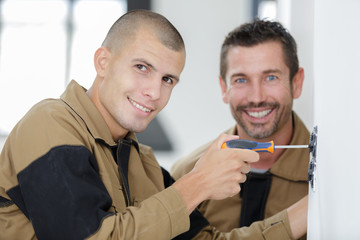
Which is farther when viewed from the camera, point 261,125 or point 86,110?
point 261,125

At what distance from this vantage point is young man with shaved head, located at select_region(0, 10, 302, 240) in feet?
3.22

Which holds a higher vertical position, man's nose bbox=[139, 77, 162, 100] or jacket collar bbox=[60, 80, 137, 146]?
man's nose bbox=[139, 77, 162, 100]

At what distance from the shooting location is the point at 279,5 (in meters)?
2.68

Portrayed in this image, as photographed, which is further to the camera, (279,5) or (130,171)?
(279,5)

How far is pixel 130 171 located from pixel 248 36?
0.80 m

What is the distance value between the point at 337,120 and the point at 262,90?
3.07 ft

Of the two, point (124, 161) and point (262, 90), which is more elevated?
point (262, 90)

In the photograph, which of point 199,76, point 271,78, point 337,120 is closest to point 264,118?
point 271,78

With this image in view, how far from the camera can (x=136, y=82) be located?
1.30m

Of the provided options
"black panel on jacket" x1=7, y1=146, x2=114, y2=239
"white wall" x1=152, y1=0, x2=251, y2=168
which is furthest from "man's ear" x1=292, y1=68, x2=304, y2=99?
"white wall" x1=152, y1=0, x2=251, y2=168

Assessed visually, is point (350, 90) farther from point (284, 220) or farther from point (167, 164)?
point (167, 164)

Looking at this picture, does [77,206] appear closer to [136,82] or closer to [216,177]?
[216,177]

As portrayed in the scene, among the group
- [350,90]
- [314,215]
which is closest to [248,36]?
[314,215]

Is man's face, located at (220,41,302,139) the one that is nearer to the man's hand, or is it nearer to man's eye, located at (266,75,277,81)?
man's eye, located at (266,75,277,81)
